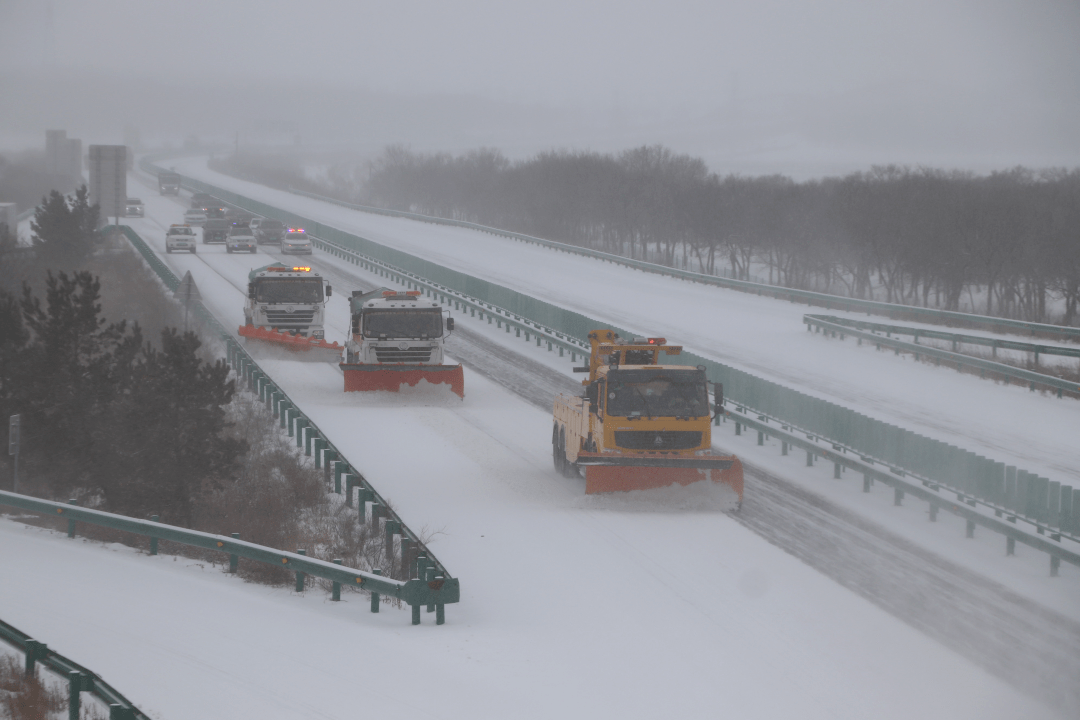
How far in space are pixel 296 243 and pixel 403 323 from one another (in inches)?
1397

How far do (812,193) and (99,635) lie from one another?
328 feet

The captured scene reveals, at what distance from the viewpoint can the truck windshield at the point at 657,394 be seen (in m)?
17.4

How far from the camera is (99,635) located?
35.9ft

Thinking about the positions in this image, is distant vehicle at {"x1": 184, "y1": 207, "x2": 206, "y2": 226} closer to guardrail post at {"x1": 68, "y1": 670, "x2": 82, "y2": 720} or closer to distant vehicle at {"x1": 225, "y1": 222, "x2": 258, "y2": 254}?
distant vehicle at {"x1": 225, "y1": 222, "x2": 258, "y2": 254}

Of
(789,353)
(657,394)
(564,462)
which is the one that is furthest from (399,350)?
(789,353)

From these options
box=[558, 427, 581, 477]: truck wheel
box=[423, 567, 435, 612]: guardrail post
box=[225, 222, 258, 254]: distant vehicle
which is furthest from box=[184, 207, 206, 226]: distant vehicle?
box=[423, 567, 435, 612]: guardrail post

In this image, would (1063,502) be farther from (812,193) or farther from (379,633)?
(812,193)

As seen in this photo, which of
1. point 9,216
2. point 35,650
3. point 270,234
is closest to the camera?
point 35,650

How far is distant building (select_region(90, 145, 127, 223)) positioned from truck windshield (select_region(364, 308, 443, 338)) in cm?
3923

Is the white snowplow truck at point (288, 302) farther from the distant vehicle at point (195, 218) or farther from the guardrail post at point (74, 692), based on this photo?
the distant vehicle at point (195, 218)

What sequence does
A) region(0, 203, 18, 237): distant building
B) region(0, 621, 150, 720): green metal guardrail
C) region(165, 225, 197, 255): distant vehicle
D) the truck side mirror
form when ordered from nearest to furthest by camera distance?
region(0, 621, 150, 720): green metal guardrail, the truck side mirror, region(165, 225, 197, 255): distant vehicle, region(0, 203, 18, 237): distant building

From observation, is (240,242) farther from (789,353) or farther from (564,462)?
(564,462)

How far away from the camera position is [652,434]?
17.2 m

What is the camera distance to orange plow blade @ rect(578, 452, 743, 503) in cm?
1692
